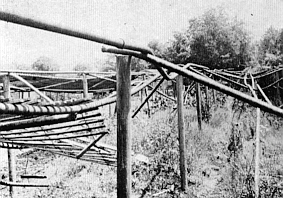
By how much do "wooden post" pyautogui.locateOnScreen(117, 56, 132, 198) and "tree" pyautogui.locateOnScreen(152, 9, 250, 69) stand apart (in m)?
18.1

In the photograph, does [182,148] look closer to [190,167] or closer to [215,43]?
[190,167]

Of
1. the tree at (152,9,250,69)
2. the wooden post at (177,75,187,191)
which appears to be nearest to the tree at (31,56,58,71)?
the tree at (152,9,250,69)

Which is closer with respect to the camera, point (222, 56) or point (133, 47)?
point (133, 47)

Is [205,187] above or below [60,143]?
below

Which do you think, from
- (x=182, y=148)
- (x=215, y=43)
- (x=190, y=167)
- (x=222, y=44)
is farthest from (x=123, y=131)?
(x=222, y=44)

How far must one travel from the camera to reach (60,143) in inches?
121

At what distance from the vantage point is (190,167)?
228 inches

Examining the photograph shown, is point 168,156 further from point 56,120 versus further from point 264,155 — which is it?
point 56,120

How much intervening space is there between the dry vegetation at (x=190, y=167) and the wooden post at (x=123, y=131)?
2.83 meters

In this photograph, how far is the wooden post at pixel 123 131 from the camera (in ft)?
6.07

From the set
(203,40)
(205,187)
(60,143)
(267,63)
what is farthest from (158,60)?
(203,40)

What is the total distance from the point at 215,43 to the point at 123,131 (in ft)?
62.6

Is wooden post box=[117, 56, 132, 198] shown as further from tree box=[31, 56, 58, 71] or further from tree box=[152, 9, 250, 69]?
tree box=[31, 56, 58, 71]

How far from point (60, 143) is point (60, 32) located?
80.8 inches
